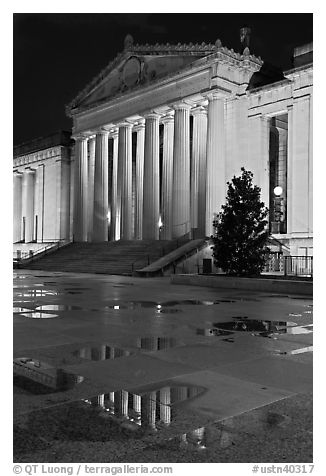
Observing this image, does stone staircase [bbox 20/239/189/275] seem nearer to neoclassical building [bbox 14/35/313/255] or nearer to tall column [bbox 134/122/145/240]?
neoclassical building [bbox 14/35/313/255]

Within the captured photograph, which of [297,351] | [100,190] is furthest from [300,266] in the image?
[100,190]

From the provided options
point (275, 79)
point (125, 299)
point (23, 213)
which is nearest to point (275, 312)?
point (125, 299)

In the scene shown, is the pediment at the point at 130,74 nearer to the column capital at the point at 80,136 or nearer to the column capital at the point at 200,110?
the column capital at the point at 80,136

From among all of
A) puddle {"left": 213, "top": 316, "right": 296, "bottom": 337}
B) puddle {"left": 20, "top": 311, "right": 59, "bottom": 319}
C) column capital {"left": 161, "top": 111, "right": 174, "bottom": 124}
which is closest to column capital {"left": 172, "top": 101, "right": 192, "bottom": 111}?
column capital {"left": 161, "top": 111, "right": 174, "bottom": 124}

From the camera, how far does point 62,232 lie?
204ft

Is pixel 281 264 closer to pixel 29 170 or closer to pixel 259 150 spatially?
pixel 259 150

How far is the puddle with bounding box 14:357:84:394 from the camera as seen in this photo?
6316mm

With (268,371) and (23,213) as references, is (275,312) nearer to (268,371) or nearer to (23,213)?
(268,371)

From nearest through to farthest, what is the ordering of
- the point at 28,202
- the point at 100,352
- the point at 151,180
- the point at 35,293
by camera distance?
the point at 100,352 < the point at 35,293 < the point at 151,180 < the point at 28,202

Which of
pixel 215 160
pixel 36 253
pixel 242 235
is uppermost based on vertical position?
pixel 215 160

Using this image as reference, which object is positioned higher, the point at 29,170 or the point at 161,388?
the point at 29,170

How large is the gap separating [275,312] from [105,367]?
7.78m

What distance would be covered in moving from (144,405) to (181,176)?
3729 cm

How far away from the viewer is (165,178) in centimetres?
4600
